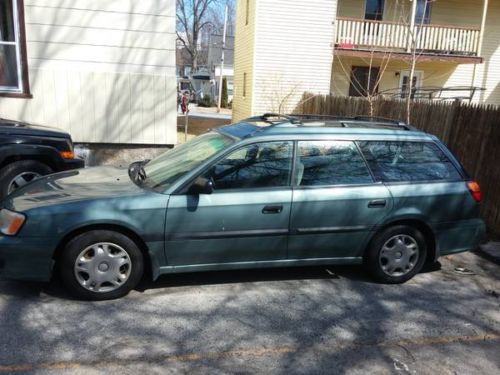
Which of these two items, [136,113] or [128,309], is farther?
[136,113]

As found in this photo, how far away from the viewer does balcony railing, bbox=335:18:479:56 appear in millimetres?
18188

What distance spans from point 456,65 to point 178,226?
63.4 ft

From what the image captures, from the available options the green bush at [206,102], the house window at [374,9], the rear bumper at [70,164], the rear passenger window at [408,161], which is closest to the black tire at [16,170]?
the rear bumper at [70,164]

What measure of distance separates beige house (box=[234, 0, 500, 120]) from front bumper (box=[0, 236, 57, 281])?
555 inches

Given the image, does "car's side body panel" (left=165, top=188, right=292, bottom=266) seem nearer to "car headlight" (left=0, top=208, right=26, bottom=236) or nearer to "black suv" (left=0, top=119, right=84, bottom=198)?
"car headlight" (left=0, top=208, right=26, bottom=236)

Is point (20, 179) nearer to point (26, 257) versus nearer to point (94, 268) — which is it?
point (26, 257)

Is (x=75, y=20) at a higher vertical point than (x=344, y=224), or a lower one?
higher

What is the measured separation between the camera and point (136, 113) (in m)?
8.81

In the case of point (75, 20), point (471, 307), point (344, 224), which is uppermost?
point (75, 20)

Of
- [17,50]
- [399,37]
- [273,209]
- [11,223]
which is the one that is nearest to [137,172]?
[11,223]

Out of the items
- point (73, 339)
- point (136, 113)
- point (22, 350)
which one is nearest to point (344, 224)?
point (73, 339)

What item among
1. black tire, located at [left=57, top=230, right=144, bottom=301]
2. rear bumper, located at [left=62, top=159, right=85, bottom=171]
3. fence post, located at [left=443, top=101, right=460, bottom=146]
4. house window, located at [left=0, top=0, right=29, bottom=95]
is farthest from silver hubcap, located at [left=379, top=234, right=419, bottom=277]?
Result: house window, located at [left=0, top=0, right=29, bottom=95]

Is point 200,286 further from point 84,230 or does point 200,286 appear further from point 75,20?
point 75,20

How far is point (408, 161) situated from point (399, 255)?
0.93 m
